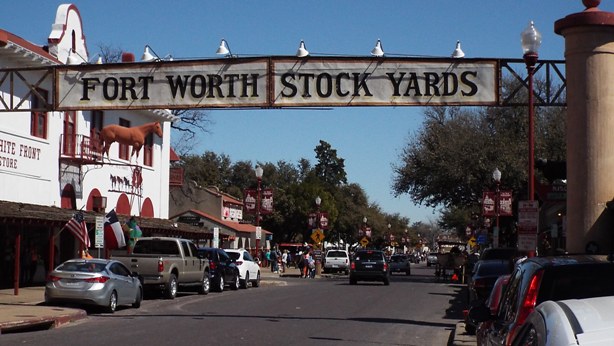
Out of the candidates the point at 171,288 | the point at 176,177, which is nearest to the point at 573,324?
the point at 171,288

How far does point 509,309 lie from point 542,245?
1052 inches

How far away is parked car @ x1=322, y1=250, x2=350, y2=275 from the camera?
207 feet

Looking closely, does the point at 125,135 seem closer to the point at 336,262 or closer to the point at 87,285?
the point at 87,285

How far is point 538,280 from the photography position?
24.4 ft

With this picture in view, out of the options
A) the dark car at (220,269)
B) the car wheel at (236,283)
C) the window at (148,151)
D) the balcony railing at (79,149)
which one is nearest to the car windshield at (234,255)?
the dark car at (220,269)

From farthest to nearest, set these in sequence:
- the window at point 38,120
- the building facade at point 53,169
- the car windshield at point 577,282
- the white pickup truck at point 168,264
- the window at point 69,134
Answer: the window at point 69,134
the window at point 38,120
the building facade at point 53,169
the white pickup truck at point 168,264
the car windshield at point 577,282

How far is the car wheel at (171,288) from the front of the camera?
29234mm

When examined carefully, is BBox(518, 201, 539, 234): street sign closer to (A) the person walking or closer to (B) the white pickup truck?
(B) the white pickup truck

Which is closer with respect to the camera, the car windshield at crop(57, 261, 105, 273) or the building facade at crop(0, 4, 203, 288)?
the car windshield at crop(57, 261, 105, 273)

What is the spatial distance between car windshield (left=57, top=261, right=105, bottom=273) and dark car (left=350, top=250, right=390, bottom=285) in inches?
767

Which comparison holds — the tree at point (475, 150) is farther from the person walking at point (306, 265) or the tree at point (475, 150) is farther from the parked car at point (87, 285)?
the parked car at point (87, 285)

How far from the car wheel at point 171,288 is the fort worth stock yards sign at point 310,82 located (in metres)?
9.06

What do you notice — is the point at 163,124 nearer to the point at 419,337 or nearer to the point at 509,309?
the point at 419,337

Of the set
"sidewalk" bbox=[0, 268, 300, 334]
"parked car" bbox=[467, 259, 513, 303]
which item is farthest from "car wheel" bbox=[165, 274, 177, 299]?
"parked car" bbox=[467, 259, 513, 303]
